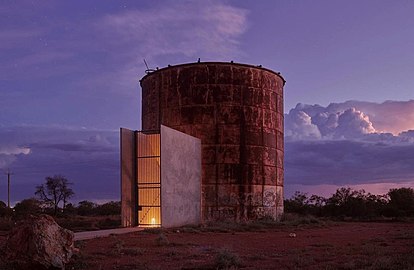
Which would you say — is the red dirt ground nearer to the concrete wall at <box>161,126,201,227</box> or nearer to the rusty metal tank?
the concrete wall at <box>161,126,201,227</box>

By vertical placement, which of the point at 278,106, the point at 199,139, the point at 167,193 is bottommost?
the point at 167,193

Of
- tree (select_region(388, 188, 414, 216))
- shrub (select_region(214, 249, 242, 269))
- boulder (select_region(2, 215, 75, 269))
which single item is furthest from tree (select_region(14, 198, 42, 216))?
shrub (select_region(214, 249, 242, 269))

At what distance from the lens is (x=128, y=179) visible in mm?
24469

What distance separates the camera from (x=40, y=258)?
10.3 metres

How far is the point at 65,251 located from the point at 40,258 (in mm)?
818

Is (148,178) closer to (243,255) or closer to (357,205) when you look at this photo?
(243,255)

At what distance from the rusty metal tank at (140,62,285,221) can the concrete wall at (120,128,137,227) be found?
4.45m

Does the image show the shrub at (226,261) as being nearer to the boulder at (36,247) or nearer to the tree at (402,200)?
the boulder at (36,247)

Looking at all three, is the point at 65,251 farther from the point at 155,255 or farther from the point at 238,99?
the point at 238,99

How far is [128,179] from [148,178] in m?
1.04

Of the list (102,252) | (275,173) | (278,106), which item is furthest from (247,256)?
(278,106)

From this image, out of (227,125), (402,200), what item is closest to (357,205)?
(402,200)

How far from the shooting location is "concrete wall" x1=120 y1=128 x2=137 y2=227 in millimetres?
24109

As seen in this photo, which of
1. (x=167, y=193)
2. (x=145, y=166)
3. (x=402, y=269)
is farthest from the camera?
(x=145, y=166)
